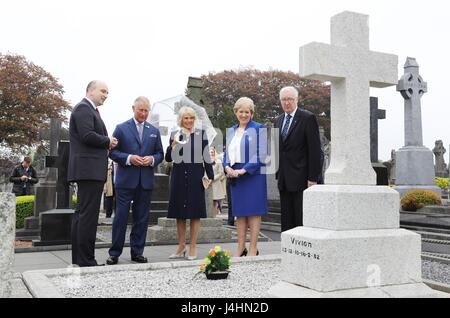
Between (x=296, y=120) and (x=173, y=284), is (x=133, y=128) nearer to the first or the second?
(x=296, y=120)

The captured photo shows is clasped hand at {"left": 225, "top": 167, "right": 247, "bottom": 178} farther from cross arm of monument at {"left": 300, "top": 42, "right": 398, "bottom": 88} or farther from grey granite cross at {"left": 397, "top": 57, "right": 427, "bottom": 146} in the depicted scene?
grey granite cross at {"left": 397, "top": 57, "right": 427, "bottom": 146}

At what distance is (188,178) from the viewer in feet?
20.8

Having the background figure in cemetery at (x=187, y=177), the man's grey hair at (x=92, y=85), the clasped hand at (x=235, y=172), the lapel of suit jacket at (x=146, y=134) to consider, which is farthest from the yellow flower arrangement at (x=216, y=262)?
the man's grey hair at (x=92, y=85)

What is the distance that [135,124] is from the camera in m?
6.12

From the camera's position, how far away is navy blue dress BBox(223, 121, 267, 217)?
573 centimetres

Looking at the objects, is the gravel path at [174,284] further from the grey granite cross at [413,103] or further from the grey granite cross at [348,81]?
the grey granite cross at [413,103]

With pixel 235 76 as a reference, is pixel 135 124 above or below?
below

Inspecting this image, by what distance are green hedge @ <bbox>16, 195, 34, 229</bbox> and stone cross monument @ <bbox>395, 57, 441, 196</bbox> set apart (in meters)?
13.1

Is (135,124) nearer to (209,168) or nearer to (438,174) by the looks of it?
(209,168)

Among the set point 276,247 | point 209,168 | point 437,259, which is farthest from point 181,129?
point 437,259

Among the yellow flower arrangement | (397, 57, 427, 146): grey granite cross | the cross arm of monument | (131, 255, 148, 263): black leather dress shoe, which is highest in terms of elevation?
(397, 57, 427, 146): grey granite cross

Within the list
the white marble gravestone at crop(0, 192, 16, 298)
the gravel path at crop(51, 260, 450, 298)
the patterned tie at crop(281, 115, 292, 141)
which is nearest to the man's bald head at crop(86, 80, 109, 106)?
the gravel path at crop(51, 260, 450, 298)

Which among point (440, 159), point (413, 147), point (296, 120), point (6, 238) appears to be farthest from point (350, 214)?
point (440, 159)

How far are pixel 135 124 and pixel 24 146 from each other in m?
34.1
